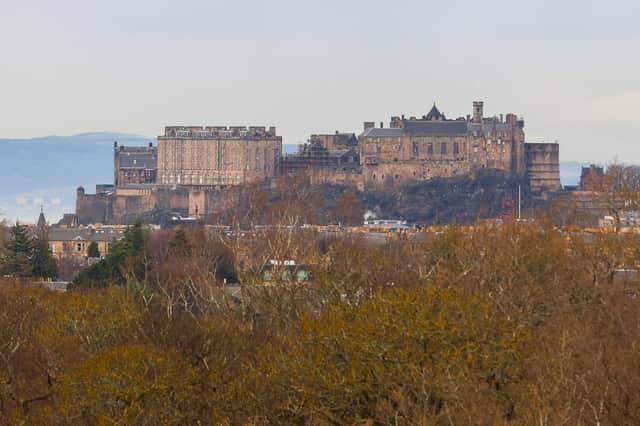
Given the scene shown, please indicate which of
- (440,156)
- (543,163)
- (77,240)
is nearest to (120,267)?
(77,240)

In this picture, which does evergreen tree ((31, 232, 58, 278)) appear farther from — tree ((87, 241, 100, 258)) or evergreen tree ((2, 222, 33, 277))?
tree ((87, 241, 100, 258))

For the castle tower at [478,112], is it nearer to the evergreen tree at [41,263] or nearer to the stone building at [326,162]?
the stone building at [326,162]

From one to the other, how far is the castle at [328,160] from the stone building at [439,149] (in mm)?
74

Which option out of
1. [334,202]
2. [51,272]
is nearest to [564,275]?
[51,272]

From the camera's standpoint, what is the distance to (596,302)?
42719 millimetres

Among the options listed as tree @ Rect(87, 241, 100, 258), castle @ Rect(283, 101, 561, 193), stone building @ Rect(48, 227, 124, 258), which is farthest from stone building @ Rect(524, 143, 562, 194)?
tree @ Rect(87, 241, 100, 258)

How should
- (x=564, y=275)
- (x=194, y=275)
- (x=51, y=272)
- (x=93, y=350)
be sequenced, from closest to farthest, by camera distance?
(x=93, y=350) → (x=564, y=275) → (x=194, y=275) → (x=51, y=272)

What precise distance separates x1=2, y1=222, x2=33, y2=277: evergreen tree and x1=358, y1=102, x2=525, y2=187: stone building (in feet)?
236

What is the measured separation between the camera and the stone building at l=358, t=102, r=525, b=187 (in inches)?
5650

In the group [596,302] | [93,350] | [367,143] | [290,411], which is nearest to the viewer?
[290,411]

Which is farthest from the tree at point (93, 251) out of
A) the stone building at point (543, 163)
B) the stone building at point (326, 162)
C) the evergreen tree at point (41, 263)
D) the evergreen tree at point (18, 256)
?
the stone building at point (543, 163)

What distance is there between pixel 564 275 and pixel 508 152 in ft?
319

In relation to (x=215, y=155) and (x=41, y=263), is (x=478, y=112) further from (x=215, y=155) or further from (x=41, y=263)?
(x=41, y=263)

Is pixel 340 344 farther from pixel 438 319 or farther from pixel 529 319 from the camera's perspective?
pixel 529 319
